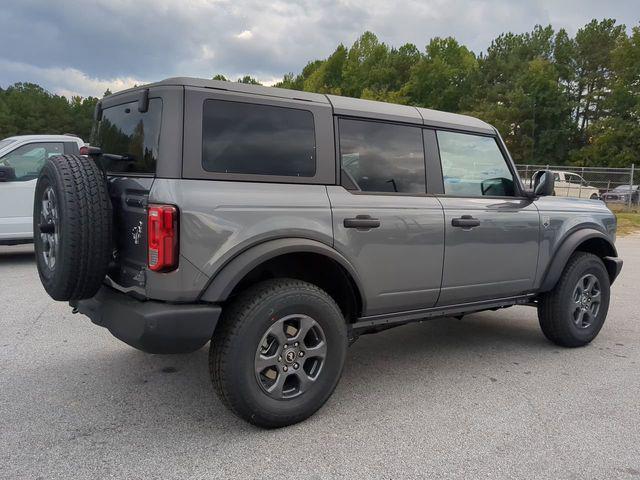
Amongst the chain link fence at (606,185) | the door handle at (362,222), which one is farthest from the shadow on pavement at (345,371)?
the chain link fence at (606,185)

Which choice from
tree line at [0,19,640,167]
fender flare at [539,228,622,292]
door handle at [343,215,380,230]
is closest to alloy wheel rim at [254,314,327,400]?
door handle at [343,215,380,230]

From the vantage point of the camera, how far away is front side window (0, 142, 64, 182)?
8461 millimetres

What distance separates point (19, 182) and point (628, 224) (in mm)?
17814

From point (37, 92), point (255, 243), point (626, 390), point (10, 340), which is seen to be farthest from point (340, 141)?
point (37, 92)

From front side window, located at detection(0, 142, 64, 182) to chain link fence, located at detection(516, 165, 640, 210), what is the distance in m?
19.8

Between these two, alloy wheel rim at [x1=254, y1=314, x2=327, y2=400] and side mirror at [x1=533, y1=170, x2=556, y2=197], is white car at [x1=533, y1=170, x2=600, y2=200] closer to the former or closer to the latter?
side mirror at [x1=533, y1=170, x2=556, y2=197]

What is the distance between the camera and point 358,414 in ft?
11.4

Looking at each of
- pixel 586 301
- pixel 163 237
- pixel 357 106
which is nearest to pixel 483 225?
pixel 357 106

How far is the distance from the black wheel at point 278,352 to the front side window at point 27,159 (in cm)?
672

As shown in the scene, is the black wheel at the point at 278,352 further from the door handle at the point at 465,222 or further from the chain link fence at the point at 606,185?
the chain link fence at the point at 606,185

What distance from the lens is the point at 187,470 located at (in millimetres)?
2756

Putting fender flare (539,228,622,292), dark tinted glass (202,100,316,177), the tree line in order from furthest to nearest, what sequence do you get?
the tree line
fender flare (539,228,622,292)
dark tinted glass (202,100,316,177)

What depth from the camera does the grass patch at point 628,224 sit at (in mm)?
16725

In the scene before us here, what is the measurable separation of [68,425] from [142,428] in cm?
43
